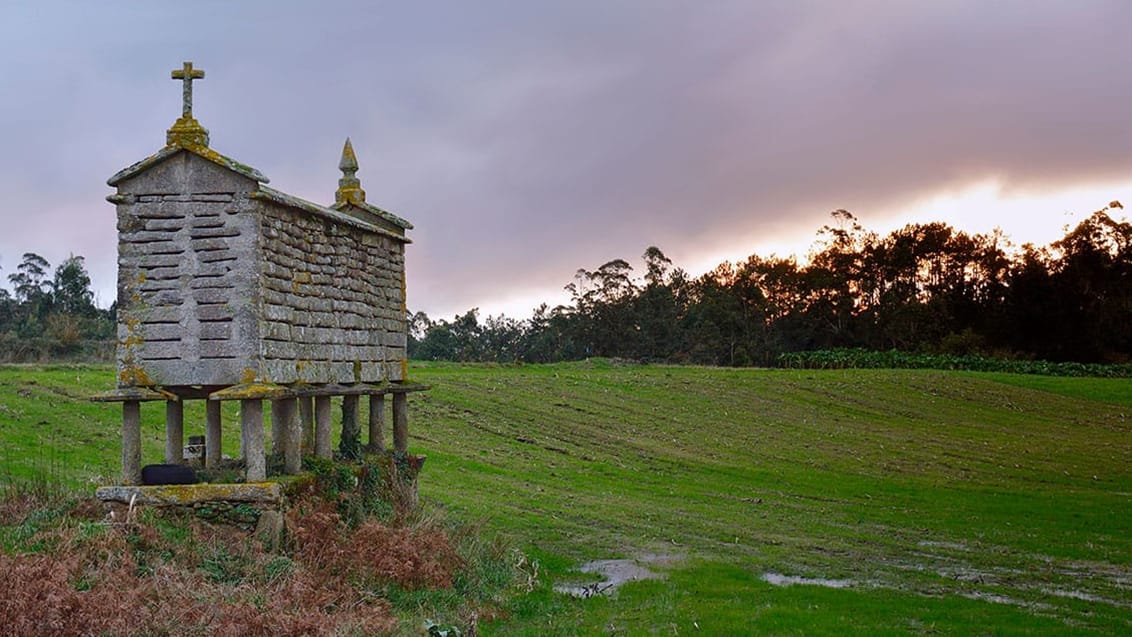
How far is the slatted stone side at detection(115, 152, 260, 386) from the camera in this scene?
54.7 feet

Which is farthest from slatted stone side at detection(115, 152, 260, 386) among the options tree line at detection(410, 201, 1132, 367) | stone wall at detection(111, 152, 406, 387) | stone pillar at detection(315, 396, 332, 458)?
tree line at detection(410, 201, 1132, 367)

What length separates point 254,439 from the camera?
54.9 ft

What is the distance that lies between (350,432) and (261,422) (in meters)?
4.83

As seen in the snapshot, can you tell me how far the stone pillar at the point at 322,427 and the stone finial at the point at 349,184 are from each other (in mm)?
5062

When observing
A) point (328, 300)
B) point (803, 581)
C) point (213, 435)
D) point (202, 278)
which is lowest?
point (803, 581)

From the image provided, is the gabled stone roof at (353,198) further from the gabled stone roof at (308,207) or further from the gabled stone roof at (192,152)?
the gabled stone roof at (192,152)

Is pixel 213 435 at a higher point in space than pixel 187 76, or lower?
lower

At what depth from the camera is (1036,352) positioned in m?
92.5

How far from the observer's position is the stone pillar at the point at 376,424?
22.9m

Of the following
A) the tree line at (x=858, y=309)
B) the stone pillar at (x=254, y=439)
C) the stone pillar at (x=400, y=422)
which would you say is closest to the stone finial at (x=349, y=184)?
the stone pillar at (x=400, y=422)

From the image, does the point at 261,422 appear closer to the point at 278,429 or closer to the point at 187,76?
the point at 278,429

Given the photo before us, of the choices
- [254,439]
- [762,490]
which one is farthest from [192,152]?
[762,490]

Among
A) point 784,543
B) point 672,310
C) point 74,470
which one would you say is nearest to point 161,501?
point 74,470

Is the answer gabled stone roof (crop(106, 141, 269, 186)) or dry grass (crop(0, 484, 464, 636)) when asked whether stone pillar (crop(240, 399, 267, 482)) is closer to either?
dry grass (crop(0, 484, 464, 636))
